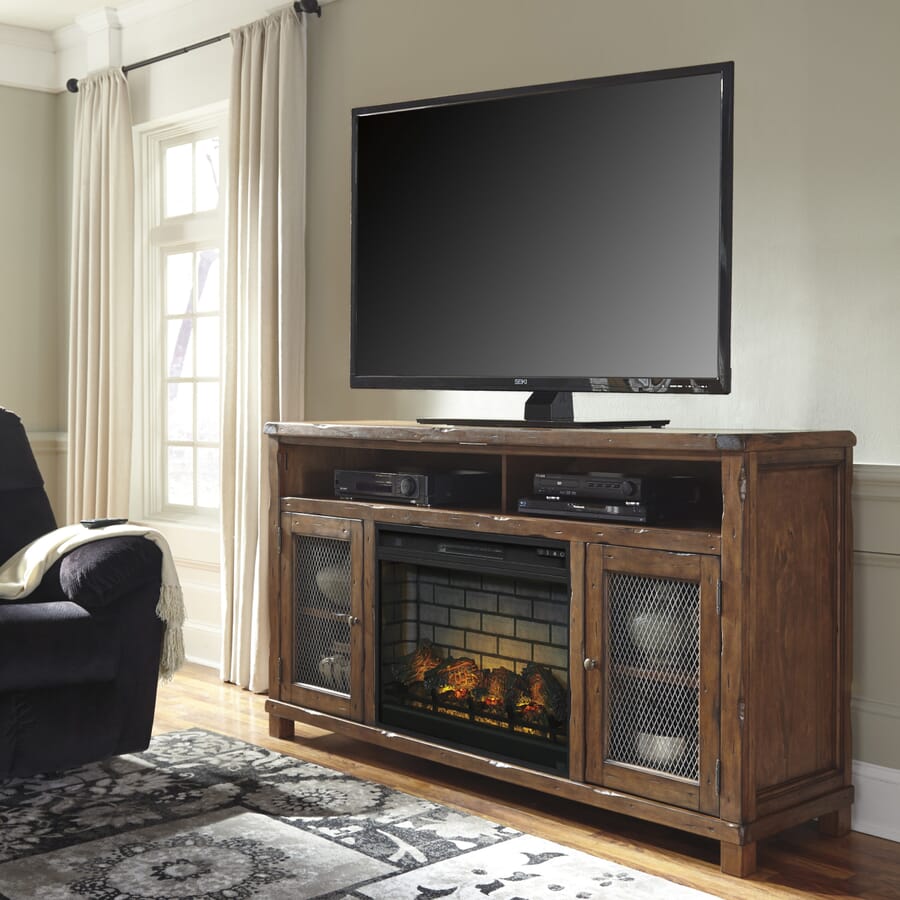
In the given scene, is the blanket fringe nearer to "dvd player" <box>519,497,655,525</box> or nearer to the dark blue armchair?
the dark blue armchair

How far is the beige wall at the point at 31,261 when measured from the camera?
5.65 meters

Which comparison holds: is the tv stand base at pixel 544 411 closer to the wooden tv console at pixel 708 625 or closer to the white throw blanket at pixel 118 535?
the wooden tv console at pixel 708 625

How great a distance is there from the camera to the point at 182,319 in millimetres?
5176

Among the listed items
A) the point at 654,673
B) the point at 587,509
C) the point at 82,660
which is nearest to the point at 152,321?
the point at 82,660

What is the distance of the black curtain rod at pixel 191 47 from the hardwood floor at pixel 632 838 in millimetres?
2405

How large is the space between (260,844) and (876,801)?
1.43m

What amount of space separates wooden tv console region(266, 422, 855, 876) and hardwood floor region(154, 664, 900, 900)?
74 millimetres

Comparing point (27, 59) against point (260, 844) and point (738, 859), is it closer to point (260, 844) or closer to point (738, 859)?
point (260, 844)

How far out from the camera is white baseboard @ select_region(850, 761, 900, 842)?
2916 mm

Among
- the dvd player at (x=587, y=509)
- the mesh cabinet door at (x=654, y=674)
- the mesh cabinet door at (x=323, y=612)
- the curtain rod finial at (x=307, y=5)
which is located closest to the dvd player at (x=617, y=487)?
the dvd player at (x=587, y=509)

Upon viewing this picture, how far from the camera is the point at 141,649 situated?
328 centimetres

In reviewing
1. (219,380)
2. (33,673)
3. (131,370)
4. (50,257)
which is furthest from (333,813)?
(50,257)

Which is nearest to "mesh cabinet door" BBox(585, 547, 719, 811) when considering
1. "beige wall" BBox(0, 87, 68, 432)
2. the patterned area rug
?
the patterned area rug

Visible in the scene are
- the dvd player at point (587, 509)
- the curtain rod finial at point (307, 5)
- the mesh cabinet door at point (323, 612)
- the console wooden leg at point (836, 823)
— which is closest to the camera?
the dvd player at point (587, 509)
